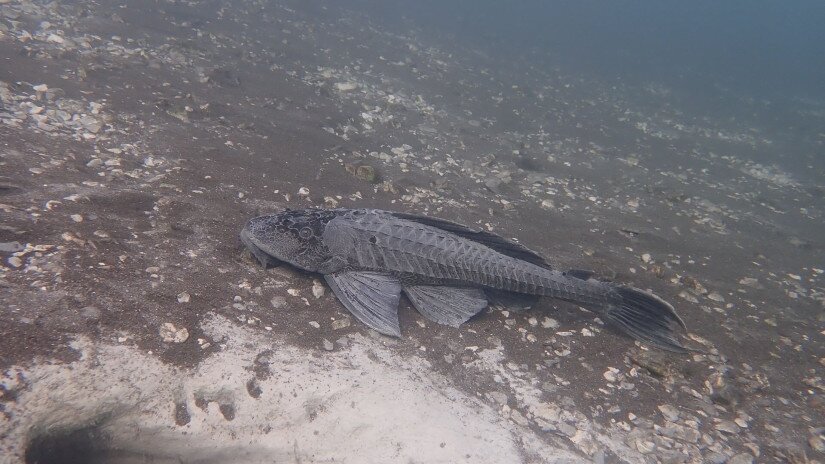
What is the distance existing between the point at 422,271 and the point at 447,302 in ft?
1.44

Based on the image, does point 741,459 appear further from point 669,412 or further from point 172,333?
point 172,333

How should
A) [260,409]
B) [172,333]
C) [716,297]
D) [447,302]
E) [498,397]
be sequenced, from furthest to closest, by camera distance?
[716,297] < [447,302] < [498,397] < [172,333] < [260,409]

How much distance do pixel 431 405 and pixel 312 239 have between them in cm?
210

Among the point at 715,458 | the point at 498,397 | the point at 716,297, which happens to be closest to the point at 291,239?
the point at 498,397

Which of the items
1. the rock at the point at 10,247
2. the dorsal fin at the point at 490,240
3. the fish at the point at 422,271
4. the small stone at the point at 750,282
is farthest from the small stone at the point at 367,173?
the small stone at the point at 750,282

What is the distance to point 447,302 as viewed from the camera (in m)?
4.57

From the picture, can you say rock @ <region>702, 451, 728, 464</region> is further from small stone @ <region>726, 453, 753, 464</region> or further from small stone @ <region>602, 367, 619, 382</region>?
small stone @ <region>602, 367, 619, 382</region>

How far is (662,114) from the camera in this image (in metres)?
19.6

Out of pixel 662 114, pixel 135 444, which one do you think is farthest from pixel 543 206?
pixel 662 114

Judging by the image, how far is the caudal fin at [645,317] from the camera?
4.34 meters

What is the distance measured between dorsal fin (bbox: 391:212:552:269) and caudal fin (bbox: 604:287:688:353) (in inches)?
34.3

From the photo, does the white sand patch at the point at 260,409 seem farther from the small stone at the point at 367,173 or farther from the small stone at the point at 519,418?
the small stone at the point at 367,173

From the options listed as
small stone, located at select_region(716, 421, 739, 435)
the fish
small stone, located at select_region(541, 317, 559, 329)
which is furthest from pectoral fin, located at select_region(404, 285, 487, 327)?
small stone, located at select_region(716, 421, 739, 435)

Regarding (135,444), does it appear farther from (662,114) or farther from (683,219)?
(662,114)
